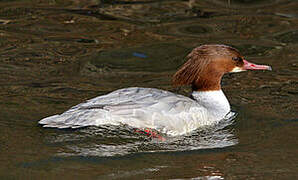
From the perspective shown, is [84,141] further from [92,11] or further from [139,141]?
[92,11]

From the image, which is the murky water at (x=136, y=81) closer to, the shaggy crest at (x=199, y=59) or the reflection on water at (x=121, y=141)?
the reflection on water at (x=121, y=141)

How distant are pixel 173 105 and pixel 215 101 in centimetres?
87

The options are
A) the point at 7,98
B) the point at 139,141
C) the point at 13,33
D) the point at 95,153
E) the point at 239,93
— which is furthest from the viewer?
the point at 13,33

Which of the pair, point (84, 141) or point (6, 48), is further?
point (6, 48)

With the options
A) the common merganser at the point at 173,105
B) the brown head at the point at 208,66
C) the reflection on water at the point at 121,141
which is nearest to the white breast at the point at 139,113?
the common merganser at the point at 173,105

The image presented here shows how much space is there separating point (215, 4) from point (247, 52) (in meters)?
2.42

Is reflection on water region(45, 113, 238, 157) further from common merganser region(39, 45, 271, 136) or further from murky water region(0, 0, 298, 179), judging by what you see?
common merganser region(39, 45, 271, 136)

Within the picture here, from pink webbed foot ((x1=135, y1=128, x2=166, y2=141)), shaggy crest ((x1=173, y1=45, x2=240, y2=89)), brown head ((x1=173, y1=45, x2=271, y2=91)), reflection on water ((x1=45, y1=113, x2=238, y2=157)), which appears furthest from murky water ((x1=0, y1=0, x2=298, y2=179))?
shaggy crest ((x1=173, y1=45, x2=240, y2=89))

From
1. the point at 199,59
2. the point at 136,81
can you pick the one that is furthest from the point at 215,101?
the point at 136,81

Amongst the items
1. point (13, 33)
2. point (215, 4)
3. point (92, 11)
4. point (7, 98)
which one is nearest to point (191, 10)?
point (215, 4)

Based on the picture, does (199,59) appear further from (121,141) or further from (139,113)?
(121,141)

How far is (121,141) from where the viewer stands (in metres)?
7.21

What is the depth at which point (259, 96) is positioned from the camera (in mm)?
8555

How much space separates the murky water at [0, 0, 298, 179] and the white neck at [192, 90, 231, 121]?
194 mm
